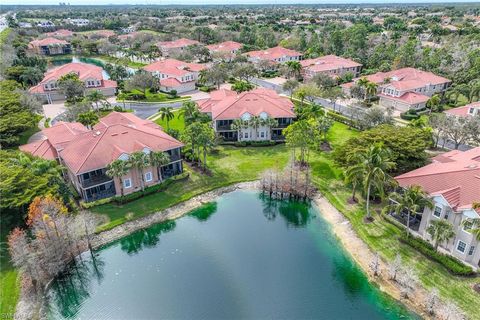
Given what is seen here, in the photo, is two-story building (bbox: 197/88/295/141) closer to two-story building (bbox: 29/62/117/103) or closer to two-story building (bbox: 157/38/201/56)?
two-story building (bbox: 29/62/117/103)

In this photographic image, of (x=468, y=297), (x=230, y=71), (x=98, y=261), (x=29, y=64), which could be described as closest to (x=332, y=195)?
(x=468, y=297)

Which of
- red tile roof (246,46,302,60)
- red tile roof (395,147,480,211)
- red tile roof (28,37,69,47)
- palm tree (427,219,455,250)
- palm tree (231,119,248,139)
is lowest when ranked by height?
palm tree (427,219,455,250)

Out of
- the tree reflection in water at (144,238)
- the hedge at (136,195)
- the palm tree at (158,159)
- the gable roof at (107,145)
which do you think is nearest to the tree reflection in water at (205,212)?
the tree reflection in water at (144,238)

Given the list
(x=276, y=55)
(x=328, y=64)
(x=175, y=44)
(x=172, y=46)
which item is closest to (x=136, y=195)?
(x=328, y=64)

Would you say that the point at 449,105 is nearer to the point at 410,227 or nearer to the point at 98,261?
the point at 410,227

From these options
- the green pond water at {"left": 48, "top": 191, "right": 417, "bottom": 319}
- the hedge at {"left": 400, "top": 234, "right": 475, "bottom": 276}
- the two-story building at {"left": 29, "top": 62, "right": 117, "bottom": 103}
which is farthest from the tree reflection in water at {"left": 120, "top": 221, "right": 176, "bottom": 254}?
the two-story building at {"left": 29, "top": 62, "right": 117, "bottom": 103}
